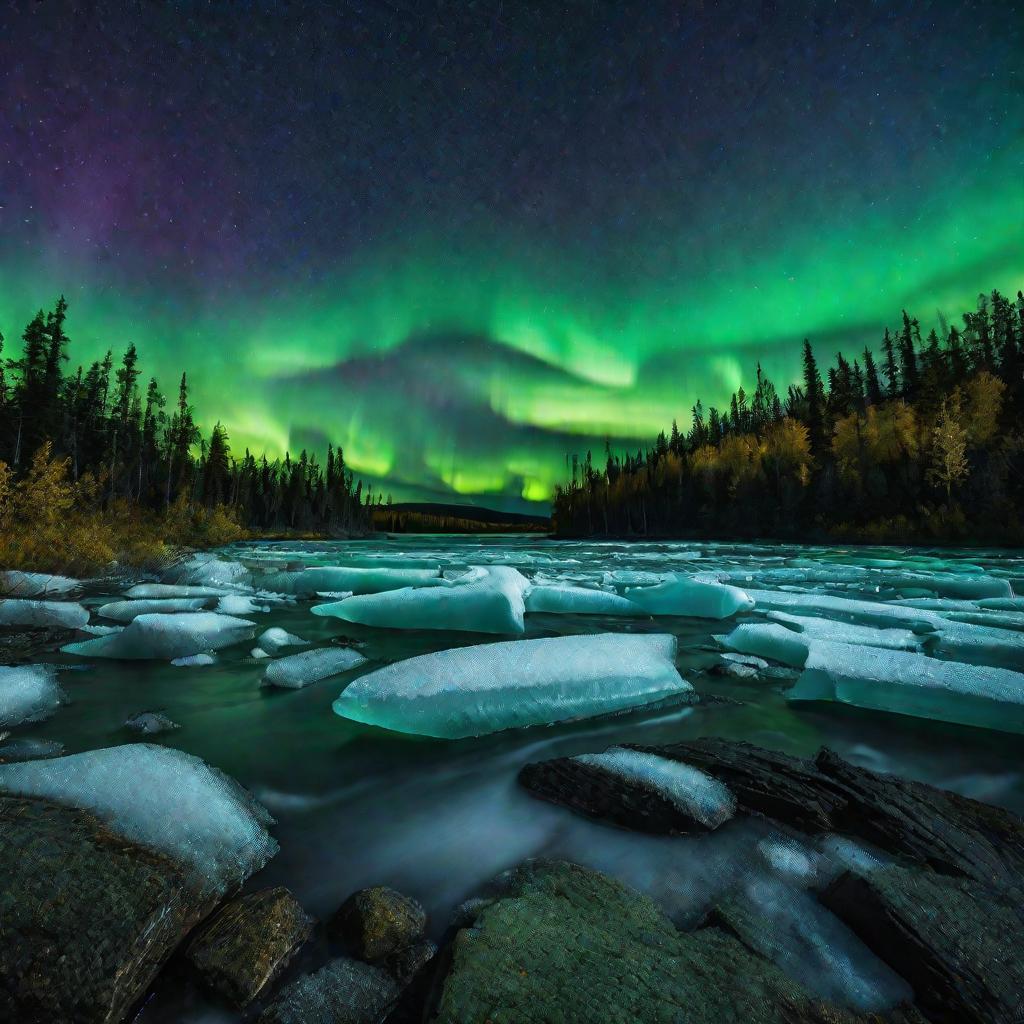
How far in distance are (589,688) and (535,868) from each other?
1751 millimetres

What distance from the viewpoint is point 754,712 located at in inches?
140

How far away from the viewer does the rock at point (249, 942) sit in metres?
1.29

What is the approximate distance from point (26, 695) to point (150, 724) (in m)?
0.96

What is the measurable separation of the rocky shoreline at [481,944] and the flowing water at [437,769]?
12cm

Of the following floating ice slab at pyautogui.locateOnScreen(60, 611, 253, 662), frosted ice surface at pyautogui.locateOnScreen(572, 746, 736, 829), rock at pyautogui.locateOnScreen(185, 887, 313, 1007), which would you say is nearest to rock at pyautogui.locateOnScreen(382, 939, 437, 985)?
rock at pyautogui.locateOnScreen(185, 887, 313, 1007)

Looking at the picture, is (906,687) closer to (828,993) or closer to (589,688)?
(589,688)

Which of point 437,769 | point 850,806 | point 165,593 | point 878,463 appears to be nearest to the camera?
point 850,806

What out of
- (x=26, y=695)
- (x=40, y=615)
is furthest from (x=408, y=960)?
(x=40, y=615)

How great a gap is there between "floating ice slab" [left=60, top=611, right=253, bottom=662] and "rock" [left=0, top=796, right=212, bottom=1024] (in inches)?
137

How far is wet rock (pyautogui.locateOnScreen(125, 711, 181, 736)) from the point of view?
120 inches

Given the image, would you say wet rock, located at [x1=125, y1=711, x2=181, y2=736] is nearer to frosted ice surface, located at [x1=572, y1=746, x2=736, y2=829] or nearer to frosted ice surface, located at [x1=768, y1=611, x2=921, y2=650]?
frosted ice surface, located at [x1=572, y1=746, x2=736, y2=829]

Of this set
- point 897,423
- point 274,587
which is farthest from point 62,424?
point 897,423

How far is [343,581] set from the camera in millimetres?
9727

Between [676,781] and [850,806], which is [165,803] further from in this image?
[850,806]
